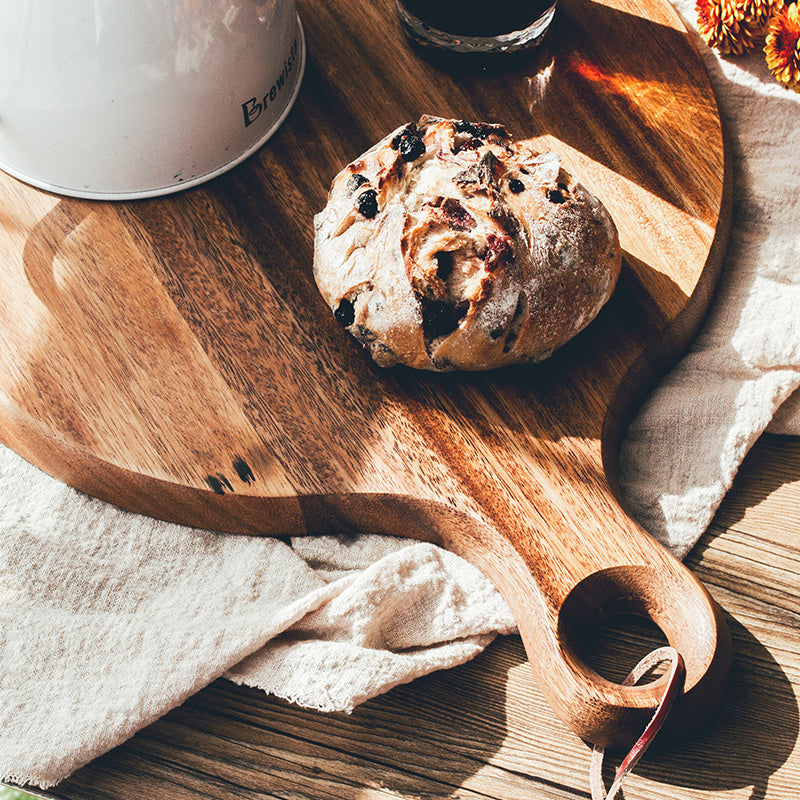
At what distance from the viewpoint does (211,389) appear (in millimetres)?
1042

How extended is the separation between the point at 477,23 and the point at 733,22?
0.38 m

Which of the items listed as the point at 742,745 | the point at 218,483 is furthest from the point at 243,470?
the point at 742,745

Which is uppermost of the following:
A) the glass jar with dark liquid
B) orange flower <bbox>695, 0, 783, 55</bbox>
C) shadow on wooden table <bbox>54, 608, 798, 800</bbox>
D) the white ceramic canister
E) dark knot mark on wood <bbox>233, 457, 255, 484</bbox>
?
the white ceramic canister

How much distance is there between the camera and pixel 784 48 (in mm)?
1189

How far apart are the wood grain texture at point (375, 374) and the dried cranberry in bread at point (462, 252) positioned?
9 centimetres

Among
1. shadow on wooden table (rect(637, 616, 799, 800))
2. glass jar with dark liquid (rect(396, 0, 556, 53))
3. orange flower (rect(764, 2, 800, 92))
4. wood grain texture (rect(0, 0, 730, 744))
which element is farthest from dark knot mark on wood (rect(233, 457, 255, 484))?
orange flower (rect(764, 2, 800, 92))

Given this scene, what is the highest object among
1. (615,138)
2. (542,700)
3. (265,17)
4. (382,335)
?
(265,17)

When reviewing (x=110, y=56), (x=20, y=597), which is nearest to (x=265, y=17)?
(x=110, y=56)

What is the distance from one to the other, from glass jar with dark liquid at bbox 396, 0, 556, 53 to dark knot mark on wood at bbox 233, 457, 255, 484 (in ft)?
2.26

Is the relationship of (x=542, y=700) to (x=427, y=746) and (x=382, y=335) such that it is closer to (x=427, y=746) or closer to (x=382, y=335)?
(x=427, y=746)

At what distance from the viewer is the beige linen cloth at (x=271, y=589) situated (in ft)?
3.00

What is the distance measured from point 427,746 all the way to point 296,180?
75cm

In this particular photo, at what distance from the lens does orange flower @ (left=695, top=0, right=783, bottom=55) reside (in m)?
1.20

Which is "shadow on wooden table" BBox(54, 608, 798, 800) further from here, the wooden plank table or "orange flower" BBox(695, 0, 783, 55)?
"orange flower" BBox(695, 0, 783, 55)
